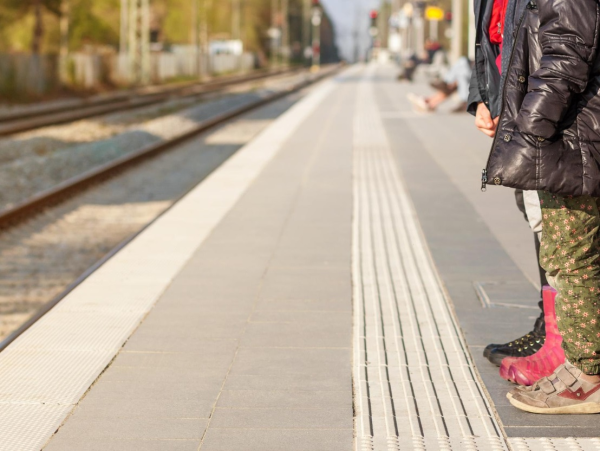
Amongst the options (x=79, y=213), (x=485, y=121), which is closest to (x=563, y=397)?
(x=485, y=121)

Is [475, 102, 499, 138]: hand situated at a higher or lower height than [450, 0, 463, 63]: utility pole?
lower

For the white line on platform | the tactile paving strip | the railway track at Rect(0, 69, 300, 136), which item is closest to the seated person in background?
the railway track at Rect(0, 69, 300, 136)

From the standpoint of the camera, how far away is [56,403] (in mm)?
3609

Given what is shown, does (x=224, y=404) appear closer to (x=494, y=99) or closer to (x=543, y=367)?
(x=543, y=367)

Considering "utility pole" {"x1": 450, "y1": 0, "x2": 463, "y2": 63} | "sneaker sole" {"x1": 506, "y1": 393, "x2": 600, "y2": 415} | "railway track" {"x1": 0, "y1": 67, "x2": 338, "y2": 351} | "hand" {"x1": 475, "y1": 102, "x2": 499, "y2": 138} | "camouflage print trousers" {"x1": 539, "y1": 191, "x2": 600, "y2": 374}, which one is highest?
"utility pole" {"x1": 450, "y1": 0, "x2": 463, "y2": 63}

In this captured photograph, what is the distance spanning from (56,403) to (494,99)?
76.3 inches

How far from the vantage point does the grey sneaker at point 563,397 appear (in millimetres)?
3582

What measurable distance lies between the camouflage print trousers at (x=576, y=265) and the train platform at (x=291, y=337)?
10.9 inches

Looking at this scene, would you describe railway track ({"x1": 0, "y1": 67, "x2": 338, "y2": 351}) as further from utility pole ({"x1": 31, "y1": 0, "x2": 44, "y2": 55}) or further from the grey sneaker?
utility pole ({"x1": 31, "y1": 0, "x2": 44, "y2": 55})

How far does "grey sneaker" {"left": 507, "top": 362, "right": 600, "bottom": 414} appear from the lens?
3582 mm

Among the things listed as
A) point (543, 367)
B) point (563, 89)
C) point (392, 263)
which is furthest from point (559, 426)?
point (392, 263)

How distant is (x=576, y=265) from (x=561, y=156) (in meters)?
0.42

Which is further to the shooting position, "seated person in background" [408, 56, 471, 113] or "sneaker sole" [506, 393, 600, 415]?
"seated person in background" [408, 56, 471, 113]

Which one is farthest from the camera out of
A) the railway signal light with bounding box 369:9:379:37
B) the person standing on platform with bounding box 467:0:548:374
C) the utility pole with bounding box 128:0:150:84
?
the railway signal light with bounding box 369:9:379:37
